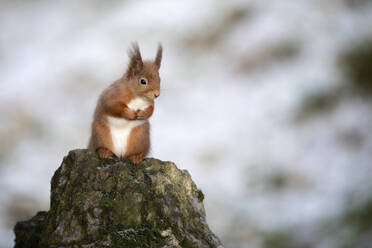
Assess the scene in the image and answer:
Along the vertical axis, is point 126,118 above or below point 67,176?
above

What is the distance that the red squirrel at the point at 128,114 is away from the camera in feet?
11.6

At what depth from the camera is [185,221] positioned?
2.96m

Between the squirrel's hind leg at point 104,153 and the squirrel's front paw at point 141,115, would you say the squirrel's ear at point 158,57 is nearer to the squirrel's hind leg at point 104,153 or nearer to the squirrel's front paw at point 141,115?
the squirrel's front paw at point 141,115

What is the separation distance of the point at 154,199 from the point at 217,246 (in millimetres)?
490

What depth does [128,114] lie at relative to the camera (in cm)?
350

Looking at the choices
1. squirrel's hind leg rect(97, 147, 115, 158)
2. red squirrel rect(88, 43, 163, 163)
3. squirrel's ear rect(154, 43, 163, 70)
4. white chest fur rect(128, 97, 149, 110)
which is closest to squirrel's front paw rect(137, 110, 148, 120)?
red squirrel rect(88, 43, 163, 163)

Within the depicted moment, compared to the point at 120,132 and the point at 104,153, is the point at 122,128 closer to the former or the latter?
the point at 120,132

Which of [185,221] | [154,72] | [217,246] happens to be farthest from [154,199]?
[154,72]

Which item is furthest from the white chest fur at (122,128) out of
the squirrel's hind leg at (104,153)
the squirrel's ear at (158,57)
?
the squirrel's ear at (158,57)

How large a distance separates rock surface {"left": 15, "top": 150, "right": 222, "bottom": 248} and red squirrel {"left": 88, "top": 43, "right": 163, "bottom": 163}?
0.44 metres

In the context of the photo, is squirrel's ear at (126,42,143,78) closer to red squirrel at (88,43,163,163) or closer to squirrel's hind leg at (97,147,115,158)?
red squirrel at (88,43,163,163)

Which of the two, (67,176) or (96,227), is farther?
(67,176)

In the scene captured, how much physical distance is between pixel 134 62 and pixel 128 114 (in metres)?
0.48

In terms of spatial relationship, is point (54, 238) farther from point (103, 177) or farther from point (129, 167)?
point (129, 167)
